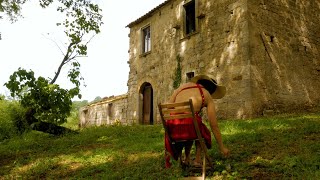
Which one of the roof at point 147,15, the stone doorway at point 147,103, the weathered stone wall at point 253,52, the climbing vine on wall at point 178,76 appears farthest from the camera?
the stone doorway at point 147,103

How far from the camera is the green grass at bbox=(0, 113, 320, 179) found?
406 centimetres

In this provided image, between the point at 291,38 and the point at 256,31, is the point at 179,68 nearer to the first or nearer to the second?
the point at 256,31

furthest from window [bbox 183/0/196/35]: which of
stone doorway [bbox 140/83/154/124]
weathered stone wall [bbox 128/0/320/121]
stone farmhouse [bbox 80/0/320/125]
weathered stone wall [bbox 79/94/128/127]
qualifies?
weathered stone wall [bbox 79/94/128/127]

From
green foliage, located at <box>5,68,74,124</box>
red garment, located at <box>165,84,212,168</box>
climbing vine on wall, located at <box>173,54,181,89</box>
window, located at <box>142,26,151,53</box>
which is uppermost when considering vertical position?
window, located at <box>142,26,151,53</box>

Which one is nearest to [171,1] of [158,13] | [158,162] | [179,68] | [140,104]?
[158,13]

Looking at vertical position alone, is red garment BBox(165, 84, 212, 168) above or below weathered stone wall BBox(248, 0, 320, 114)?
below

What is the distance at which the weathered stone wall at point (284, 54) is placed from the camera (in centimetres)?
1012

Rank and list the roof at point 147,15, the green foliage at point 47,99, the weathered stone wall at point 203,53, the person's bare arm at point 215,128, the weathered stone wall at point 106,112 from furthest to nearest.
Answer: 1. the weathered stone wall at point 106,112
2. the roof at point 147,15
3. the weathered stone wall at point 203,53
4. the green foliage at point 47,99
5. the person's bare arm at point 215,128

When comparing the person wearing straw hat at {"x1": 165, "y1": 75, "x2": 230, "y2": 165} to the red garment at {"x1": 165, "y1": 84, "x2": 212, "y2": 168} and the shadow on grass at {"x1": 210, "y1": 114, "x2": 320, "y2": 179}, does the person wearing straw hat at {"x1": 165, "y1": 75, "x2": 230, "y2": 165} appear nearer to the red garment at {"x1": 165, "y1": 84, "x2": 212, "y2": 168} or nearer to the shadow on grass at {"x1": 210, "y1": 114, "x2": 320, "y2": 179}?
the red garment at {"x1": 165, "y1": 84, "x2": 212, "y2": 168}

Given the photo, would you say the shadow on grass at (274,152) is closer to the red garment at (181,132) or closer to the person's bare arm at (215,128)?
the person's bare arm at (215,128)

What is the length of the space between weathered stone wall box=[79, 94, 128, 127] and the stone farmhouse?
367 centimetres

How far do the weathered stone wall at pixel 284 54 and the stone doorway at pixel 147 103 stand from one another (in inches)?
258

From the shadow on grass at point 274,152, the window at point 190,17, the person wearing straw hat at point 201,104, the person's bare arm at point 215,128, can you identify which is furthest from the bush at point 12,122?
the person's bare arm at point 215,128

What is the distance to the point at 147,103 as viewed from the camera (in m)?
15.4
